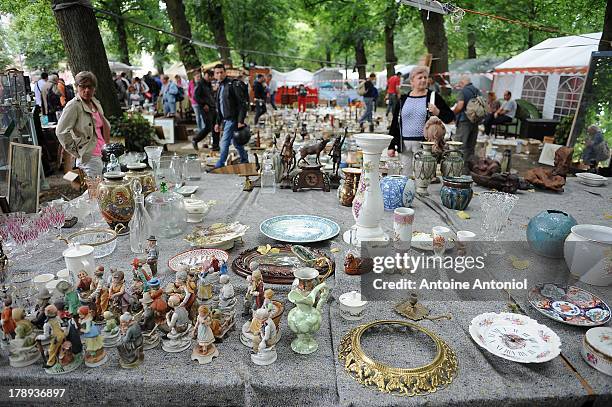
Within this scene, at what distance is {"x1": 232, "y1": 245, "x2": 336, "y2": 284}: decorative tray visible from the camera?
1987mm

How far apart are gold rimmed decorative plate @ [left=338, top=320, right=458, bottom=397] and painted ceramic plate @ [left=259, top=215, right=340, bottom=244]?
1026 millimetres

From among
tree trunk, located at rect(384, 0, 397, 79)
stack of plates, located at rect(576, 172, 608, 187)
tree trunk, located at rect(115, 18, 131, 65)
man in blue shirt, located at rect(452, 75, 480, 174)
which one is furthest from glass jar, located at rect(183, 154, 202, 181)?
tree trunk, located at rect(115, 18, 131, 65)

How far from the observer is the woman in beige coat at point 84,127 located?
3.44m

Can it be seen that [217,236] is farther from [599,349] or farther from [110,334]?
[599,349]

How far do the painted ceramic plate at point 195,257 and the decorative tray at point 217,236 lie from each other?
0.09 metres

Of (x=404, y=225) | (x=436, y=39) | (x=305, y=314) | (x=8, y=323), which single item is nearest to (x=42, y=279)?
(x=8, y=323)

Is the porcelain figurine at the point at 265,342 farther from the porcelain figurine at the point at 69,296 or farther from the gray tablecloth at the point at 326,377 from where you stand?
the porcelain figurine at the point at 69,296

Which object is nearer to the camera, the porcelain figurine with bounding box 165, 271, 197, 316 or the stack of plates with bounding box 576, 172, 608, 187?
the porcelain figurine with bounding box 165, 271, 197, 316

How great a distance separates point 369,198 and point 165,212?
4.09 feet

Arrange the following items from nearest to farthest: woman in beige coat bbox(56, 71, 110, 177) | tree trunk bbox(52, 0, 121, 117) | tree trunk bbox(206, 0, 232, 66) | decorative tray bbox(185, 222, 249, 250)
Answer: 1. decorative tray bbox(185, 222, 249, 250)
2. woman in beige coat bbox(56, 71, 110, 177)
3. tree trunk bbox(52, 0, 121, 117)
4. tree trunk bbox(206, 0, 232, 66)

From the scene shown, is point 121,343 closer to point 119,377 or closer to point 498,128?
point 119,377

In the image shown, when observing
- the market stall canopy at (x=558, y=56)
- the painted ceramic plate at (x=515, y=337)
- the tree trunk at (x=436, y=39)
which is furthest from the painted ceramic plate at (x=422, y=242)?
the tree trunk at (x=436, y=39)

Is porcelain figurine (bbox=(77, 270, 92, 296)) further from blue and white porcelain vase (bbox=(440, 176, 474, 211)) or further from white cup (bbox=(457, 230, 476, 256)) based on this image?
blue and white porcelain vase (bbox=(440, 176, 474, 211))

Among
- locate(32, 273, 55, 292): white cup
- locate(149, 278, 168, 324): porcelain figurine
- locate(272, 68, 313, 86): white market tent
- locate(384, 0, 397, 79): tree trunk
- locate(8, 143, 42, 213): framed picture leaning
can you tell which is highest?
locate(384, 0, 397, 79): tree trunk
